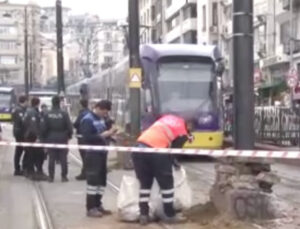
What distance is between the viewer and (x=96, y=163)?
43.1 ft

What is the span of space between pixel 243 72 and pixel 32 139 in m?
8.56

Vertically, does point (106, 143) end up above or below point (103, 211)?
above

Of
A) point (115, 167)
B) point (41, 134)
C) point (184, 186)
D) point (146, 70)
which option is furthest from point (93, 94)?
point (184, 186)

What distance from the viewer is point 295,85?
37.1 meters

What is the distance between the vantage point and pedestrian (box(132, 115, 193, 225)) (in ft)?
38.5

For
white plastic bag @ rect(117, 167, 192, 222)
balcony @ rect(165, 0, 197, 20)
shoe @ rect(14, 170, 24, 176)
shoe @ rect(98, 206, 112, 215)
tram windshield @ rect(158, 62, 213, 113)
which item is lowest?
shoe @ rect(14, 170, 24, 176)

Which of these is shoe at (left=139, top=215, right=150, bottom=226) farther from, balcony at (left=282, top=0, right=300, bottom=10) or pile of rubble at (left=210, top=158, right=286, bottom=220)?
balcony at (left=282, top=0, right=300, bottom=10)

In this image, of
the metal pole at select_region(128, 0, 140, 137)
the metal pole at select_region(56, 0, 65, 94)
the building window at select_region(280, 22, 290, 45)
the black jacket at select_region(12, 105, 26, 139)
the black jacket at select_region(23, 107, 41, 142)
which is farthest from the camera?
the building window at select_region(280, 22, 290, 45)

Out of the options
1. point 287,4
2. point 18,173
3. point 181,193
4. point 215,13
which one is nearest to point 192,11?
point 215,13

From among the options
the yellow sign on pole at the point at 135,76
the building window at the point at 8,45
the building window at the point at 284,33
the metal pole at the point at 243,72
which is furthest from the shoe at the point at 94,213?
the building window at the point at 8,45

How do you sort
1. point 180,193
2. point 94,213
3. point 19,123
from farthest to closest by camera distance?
point 19,123, point 94,213, point 180,193

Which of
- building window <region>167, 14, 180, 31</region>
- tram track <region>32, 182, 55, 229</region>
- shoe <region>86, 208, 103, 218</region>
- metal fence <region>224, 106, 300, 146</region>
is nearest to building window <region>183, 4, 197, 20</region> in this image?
building window <region>167, 14, 180, 31</region>

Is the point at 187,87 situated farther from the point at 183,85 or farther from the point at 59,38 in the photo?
the point at 59,38

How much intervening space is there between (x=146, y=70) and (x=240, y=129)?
13579 millimetres
